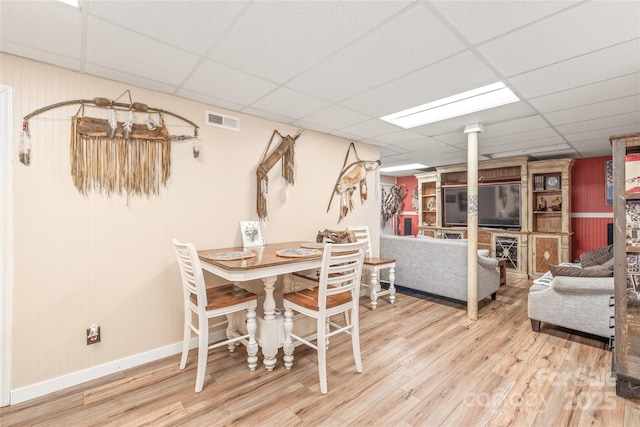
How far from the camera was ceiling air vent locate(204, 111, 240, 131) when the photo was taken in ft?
9.07

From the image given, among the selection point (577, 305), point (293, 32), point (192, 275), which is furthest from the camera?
point (577, 305)

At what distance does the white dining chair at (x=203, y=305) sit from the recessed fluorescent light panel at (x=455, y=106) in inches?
91.8

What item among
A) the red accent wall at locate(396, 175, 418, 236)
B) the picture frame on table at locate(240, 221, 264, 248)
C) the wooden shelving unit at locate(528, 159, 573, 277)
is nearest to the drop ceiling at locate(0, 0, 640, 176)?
the picture frame on table at locate(240, 221, 264, 248)

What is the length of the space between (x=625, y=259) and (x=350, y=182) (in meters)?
2.78

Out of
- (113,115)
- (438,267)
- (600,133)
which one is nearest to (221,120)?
(113,115)

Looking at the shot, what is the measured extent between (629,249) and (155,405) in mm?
3257

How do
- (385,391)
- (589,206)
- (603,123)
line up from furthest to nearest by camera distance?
(589,206)
(603,123)
(385,391)

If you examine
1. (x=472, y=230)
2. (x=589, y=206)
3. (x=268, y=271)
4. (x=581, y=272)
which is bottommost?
(x=581, y=272)

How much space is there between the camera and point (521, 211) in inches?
214

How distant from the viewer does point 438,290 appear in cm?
384

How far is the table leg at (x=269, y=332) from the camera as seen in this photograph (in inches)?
89.4

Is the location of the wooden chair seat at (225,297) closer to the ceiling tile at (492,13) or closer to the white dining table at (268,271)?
the white dining table at (268,271)

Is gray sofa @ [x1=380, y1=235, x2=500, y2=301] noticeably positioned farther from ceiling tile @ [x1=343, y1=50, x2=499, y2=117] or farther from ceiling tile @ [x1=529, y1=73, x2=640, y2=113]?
ceiling tile @ [x1=343, y1=50, x2=499, y2=117]

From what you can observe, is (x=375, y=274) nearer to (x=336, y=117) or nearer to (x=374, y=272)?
(x=374, y=272)
